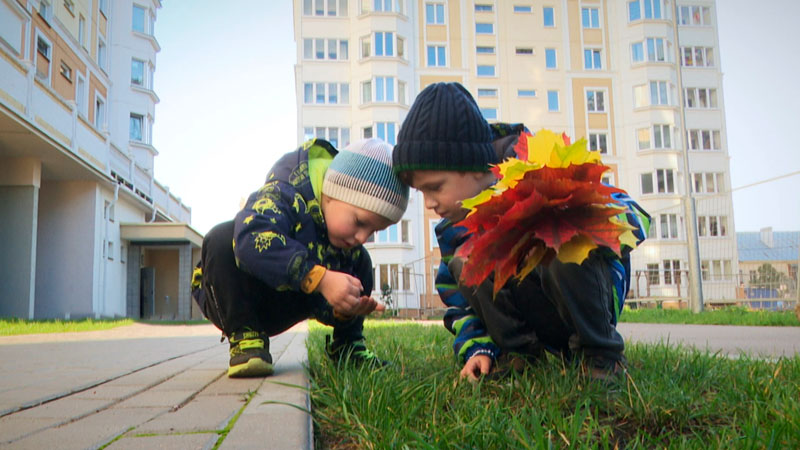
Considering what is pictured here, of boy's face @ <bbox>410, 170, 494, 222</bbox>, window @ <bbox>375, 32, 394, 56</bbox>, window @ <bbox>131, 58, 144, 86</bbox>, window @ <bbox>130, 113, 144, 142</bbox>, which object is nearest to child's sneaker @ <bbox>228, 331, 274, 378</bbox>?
boy's face @ <bbox>410, 170, 494, 222</bbox>

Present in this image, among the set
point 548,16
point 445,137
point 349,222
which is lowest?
point 349,222

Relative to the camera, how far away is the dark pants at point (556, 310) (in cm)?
188

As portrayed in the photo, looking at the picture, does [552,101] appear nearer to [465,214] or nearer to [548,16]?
[548,16]

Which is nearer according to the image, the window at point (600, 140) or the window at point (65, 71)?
the window at point (65, 71)

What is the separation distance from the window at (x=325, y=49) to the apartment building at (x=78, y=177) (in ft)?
24.8

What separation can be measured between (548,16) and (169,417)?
33290 mm

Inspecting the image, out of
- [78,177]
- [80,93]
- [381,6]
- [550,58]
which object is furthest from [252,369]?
[550,58]

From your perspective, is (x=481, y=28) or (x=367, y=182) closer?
(x=367, y=182)

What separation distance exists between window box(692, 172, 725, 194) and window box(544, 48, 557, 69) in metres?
8.85

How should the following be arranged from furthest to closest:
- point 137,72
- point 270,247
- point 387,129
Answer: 1. point 387,129
2. point 137,72
3. point 270,247

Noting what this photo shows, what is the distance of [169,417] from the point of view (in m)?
1.53

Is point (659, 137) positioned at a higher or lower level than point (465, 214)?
higher

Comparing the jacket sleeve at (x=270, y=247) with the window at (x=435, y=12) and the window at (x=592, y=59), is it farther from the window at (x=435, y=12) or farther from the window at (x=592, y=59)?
the window at (x=592, y=59)

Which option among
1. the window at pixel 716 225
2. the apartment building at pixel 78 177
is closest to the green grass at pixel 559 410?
the apartment building at pixel 78 177
